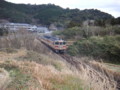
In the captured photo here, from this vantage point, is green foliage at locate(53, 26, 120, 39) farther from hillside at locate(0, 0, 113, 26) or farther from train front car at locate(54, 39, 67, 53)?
hillside at locate(0, 0, 113, 26)

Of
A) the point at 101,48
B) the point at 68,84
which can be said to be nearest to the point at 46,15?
the point at 101,48

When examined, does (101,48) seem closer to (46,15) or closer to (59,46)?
(59,46)

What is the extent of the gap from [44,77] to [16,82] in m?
1.04

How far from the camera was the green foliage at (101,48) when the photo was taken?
1761cm

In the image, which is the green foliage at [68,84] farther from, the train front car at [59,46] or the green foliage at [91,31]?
the green foliage at [91,31]

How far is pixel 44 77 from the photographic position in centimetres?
582

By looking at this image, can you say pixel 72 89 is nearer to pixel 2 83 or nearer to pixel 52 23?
pixel 2 83

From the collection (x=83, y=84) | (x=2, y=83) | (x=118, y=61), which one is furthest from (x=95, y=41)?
(x=2, y=83)

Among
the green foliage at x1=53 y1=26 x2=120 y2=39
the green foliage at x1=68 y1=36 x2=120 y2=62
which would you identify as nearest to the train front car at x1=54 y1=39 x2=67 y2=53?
the green foliage at x1=68 y1=36 x2=120 y2=62

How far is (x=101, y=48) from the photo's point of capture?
18953 millimetres

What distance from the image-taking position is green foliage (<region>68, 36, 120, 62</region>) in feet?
57.8

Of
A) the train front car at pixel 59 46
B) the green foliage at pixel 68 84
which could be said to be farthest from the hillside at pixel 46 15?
the green foliage at pixel 68 84

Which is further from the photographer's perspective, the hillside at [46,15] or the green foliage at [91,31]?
the hillside at [46,15]

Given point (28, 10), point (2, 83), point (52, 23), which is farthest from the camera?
point (28, 10)
